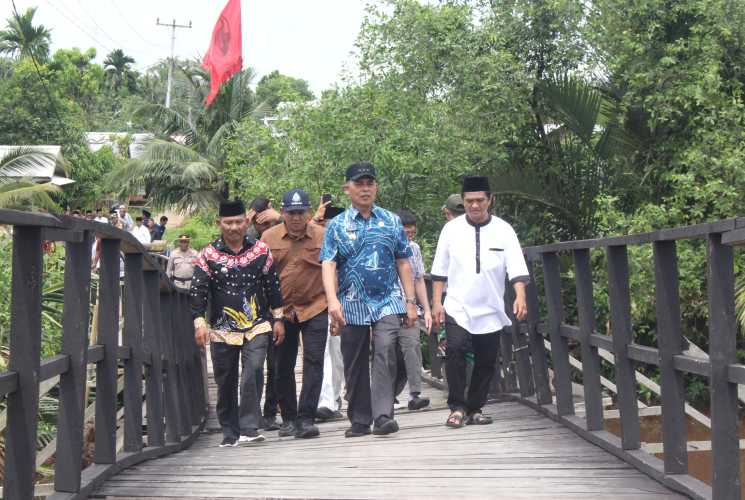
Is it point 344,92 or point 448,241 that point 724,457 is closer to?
point 448,241

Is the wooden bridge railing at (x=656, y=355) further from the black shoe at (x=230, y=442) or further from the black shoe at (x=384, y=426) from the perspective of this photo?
the black shoe at (x=230, y=442)

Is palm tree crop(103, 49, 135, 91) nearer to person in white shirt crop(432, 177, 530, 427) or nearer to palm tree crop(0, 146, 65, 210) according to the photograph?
palm tree crop(0, 146, 65, 210)

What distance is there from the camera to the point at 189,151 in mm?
37375

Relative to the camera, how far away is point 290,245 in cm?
786

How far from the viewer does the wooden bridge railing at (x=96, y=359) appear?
12.5ft

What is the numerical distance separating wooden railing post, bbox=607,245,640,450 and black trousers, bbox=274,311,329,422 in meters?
2.45

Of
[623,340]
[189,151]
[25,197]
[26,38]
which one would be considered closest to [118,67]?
[26,38]

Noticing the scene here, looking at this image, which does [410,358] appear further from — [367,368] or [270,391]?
[367,368]

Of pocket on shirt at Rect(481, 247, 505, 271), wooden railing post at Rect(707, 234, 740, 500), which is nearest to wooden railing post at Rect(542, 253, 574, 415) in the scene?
pocket on shirt at Rect(481, 247, 505, 271)

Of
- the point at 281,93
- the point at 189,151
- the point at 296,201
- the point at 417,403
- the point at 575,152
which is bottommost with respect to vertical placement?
the point at 417,403

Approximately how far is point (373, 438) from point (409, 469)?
1.50m

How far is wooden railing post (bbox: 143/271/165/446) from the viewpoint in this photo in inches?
264

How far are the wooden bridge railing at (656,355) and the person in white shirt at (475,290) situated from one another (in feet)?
1.03

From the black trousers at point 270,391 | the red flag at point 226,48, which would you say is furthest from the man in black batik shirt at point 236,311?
the red flag at point 226,48
